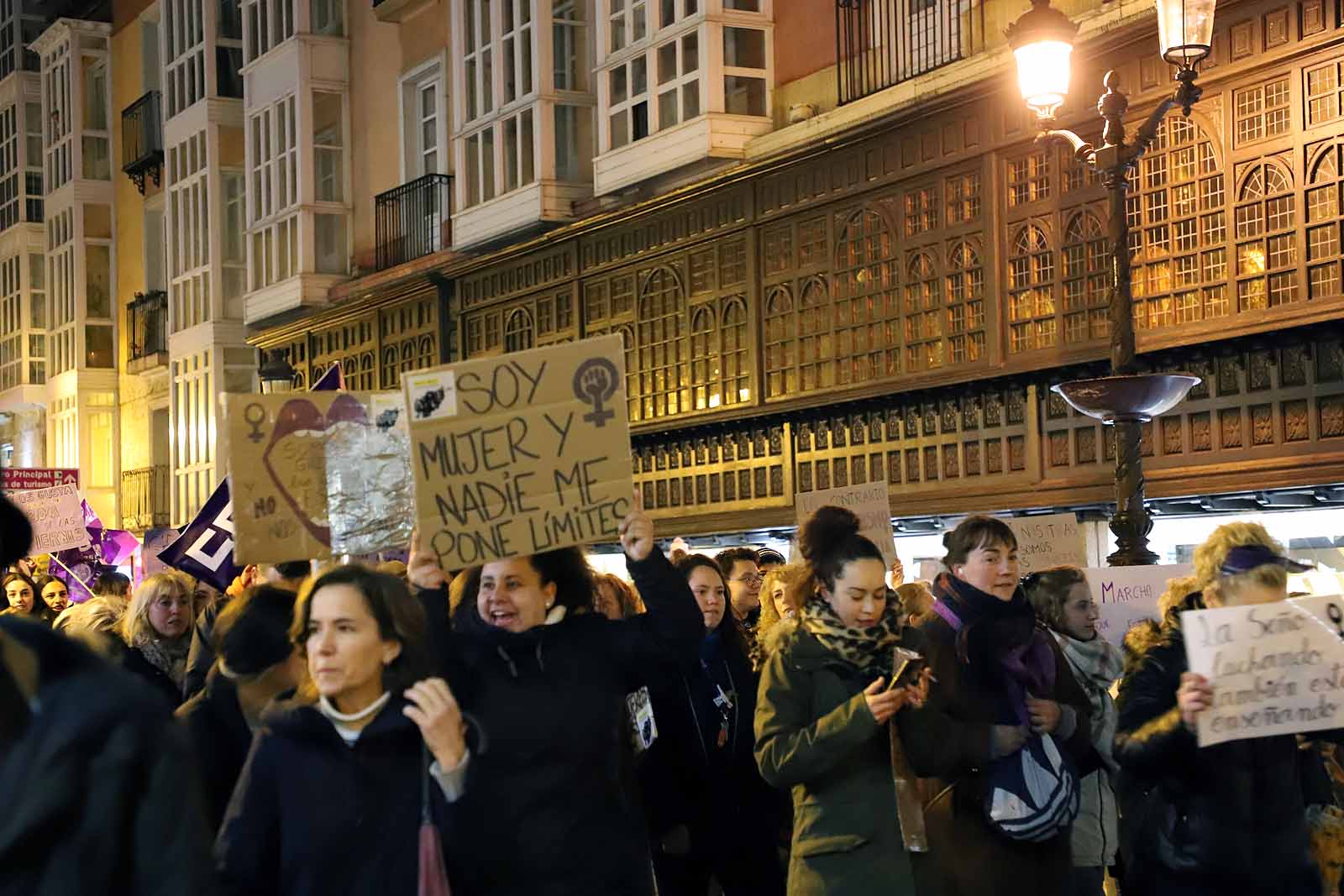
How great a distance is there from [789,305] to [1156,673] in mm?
10763

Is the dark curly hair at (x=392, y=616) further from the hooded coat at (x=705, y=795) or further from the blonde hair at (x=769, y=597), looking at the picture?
the hooded coat at (x=705, y=795)

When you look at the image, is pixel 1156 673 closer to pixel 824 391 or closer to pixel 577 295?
pixel 824 391

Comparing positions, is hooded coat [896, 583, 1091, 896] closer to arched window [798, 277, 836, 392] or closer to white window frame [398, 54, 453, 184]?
arched window [798, 277, 836, 392]

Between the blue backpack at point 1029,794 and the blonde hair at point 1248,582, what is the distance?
90 cm

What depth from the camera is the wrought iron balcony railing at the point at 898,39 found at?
47.6 feet

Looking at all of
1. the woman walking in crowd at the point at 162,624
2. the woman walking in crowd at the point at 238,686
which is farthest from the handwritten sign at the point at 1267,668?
the woman walking in crowd at the point at 162,624

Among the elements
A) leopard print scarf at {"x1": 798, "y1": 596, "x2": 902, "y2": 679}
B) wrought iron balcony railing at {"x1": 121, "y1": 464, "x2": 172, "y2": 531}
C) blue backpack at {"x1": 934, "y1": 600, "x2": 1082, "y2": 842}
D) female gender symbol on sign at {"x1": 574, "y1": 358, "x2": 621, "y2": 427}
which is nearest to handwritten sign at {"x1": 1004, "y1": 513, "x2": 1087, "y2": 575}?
blue backpack at {"x1": 934, "y1": 600, "x2": 1082, "y2": 842}

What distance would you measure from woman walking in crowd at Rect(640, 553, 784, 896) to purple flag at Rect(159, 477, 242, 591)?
354 centimetres

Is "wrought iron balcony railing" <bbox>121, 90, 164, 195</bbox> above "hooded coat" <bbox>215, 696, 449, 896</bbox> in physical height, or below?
above

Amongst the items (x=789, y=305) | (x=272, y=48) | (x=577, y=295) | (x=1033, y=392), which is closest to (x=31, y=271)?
(x=272, y=48)

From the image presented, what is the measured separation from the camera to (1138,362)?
1313 centimetres

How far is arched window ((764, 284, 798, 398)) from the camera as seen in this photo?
1616cm

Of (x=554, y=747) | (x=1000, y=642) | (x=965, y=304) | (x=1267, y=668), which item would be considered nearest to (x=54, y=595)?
(x=965, y=304)

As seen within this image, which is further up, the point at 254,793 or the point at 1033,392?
Result: the point at 1033,392
